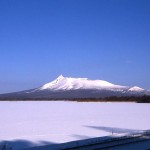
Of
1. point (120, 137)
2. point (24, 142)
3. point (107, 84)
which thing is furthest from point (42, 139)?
point (107, 84)

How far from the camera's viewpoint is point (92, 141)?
5078 millimetres

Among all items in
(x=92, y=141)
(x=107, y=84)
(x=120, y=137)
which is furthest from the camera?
(x=107, y=84)

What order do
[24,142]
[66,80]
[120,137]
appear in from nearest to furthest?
[120,137], [24,142], [66,80]

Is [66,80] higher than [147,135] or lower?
higher

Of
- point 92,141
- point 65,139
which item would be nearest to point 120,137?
point 92,141

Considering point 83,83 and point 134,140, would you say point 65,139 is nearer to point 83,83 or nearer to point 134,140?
point 134,140

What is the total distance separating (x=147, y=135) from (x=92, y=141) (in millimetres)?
1260

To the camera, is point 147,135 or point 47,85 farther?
point 47,85

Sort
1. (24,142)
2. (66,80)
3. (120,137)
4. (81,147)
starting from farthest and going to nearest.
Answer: (66,80) < (24,142) < (120,137) < (81,147)

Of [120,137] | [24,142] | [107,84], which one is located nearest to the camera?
[120,137]

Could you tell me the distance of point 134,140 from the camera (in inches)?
209

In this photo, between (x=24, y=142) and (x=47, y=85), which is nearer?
(x=24, y=142)

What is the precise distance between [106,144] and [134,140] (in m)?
0.66

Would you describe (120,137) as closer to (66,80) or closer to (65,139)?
(65,139)
